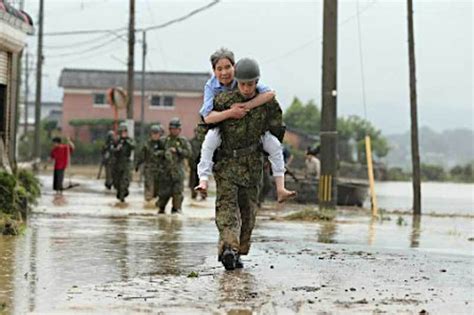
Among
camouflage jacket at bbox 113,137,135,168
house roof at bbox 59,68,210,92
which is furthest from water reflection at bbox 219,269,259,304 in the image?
house roof at bbox 59,68,210,92

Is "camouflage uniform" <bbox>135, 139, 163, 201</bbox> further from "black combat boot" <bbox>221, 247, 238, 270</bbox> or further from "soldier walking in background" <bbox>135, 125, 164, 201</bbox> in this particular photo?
"black combat boot" <bbox>221, 247, 238, 270</bbox>

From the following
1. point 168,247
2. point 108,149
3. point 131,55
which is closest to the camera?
point 168,247

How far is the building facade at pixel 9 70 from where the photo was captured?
15377 mm

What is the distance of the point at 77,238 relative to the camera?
1184 centimetres

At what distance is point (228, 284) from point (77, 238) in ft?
14.3

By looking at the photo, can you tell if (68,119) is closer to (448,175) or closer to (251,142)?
(448,175)

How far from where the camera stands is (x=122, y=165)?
2252cm

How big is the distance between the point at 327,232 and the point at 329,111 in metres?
5.70

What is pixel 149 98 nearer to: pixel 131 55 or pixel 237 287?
pixel 131 55

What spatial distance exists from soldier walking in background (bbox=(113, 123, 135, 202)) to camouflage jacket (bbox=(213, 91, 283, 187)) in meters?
13.2

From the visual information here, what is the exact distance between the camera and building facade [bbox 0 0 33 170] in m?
15.4

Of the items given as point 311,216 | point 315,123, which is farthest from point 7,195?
point 315,123

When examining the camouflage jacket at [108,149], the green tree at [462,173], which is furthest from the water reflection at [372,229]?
the green tree at [462,173]

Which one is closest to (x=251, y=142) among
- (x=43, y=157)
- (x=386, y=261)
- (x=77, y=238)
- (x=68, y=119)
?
(x=386, y=261)
